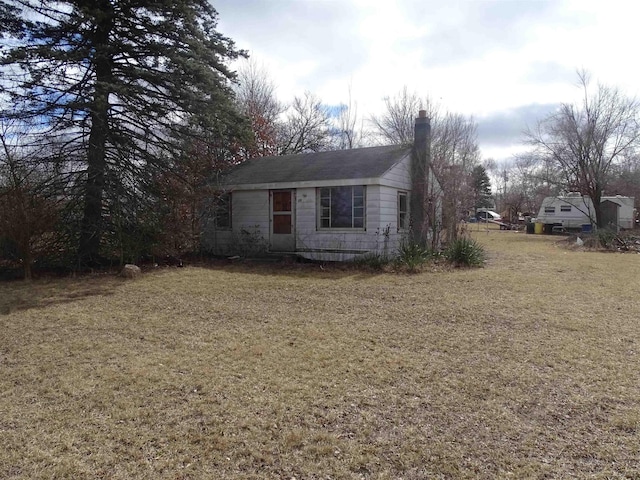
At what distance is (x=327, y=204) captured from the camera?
36.8ft

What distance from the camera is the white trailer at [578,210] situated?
25562mm

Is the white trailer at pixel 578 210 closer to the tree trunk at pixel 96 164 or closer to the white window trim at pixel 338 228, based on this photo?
the white window trim at pixel 338 228

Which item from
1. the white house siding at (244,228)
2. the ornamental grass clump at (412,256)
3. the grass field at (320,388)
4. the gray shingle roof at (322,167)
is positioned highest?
the gray shingle roof at (322,167)

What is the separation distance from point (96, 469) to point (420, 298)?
5434mm

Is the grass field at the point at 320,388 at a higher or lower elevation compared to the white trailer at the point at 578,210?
lower

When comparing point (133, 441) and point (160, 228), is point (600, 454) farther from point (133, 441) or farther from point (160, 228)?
point (160, 228)

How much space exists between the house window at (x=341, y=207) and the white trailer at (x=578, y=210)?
852 inches

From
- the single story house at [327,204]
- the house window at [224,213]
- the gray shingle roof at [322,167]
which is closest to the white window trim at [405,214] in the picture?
the single story house at [327,204]

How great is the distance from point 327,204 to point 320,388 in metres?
8.20

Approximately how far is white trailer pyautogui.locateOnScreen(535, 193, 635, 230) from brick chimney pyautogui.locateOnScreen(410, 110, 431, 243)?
1939 centimetres

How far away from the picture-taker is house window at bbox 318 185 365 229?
10750 millimetres

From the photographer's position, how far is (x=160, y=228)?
32.4 feet

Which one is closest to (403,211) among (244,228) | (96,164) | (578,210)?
(244,228)

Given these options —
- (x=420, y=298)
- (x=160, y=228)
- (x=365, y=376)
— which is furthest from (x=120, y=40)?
(x=365, y=376)
